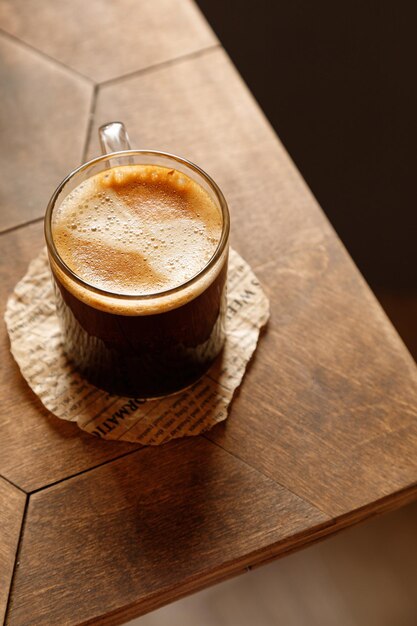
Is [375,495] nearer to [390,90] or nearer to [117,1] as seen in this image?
[117,1]

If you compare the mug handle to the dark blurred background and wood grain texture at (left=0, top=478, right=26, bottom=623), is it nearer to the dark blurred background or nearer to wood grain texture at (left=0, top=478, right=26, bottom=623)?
wood grain texture at (left=0, top=478, right=26, bottom=623)

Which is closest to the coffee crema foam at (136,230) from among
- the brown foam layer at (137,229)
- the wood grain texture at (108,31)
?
the brown foam layer at (137,229)

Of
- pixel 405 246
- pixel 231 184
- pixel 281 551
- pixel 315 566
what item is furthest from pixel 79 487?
pixel 405 246

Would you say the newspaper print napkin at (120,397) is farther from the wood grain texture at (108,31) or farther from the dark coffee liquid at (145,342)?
the wood grain texture at (108,31)

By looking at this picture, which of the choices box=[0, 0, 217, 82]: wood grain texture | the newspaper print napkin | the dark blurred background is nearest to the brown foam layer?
the newspaper print napkin

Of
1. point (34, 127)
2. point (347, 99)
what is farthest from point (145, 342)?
point (347, 99)

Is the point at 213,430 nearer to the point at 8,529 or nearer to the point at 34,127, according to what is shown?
the point at 8,529
